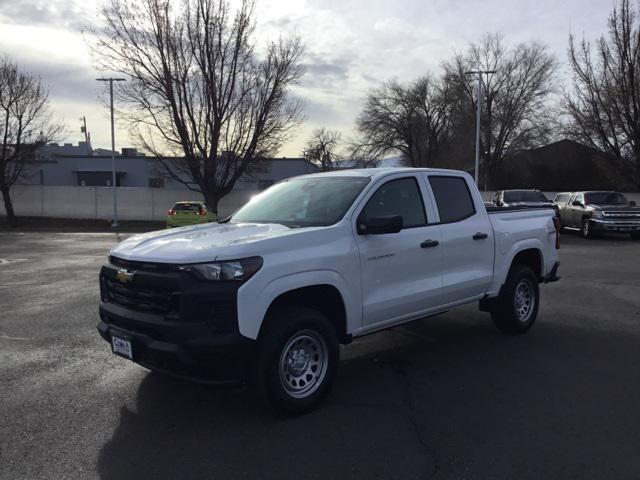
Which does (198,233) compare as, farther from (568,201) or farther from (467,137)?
(467,137)

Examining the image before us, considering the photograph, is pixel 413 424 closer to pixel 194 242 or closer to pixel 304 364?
pixel 304 364

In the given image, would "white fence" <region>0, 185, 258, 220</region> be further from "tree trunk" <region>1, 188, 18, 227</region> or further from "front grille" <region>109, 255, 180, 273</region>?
"front grille" <region>109, 255, 180, 273</region>

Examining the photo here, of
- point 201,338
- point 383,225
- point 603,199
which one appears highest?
point 603,199

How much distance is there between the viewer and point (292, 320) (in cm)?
402

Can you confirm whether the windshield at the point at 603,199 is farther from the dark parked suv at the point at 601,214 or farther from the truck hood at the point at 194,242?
the truck hood at the point at 194,242

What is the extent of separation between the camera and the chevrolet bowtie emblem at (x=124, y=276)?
4078 mm

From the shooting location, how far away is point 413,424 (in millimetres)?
4047

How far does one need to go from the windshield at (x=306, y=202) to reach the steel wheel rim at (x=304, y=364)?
990 millimetres

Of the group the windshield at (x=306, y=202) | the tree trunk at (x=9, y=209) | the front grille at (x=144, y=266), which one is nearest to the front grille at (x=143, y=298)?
the front grille at (x=144, y=266)

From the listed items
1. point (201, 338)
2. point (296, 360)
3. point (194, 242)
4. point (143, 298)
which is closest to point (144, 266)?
point (143, 298)

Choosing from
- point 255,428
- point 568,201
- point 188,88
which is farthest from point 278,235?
point 188,88

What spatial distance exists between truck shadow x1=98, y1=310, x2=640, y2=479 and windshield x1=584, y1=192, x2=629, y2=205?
17520 millimetres

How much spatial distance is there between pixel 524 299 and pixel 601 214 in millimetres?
15614

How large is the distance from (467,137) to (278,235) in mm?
46142
